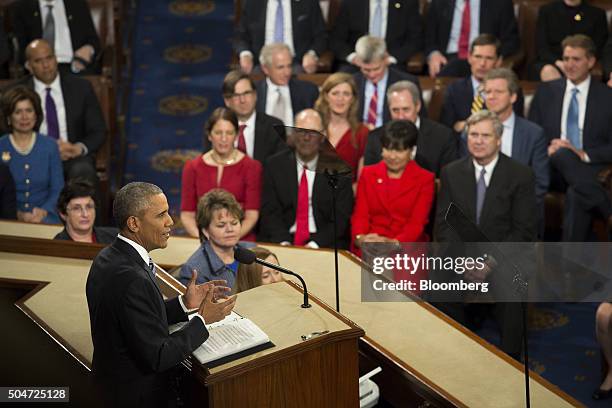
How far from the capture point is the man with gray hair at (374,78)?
5.64 m

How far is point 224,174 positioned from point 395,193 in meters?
0.83

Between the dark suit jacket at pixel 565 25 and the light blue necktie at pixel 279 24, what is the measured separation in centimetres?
158

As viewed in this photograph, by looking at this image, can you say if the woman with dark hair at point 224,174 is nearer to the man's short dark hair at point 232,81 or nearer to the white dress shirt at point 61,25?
the man's short dark hair at point 232,81

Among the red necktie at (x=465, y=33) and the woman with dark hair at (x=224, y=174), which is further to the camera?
the red necktie at (x=465, y=33)

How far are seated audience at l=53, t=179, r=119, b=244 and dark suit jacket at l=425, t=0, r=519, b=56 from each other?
9.62 feet

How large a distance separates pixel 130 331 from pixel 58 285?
917mm

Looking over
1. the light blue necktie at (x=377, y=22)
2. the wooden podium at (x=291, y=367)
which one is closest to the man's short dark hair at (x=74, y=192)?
the wooden podium at (x=291, y=367)

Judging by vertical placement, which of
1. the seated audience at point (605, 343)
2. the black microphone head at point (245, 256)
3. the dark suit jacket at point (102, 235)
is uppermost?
the black microphone head at point (245, 256)

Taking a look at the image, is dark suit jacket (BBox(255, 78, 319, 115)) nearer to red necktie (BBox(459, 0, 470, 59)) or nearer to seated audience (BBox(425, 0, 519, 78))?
seated audience (BBox(425, 0, 519, 78))

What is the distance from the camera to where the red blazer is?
4.72m

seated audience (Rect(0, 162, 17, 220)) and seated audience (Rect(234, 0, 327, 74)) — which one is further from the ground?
seated audience (Rect(234, 0, 327, 74))

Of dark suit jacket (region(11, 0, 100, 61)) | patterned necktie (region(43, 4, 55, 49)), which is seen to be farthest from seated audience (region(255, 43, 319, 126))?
patterned necktie (region(43, 4, 55, 49))

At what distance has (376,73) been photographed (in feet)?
18.5

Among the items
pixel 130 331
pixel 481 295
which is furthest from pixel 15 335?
pixel 481 295
